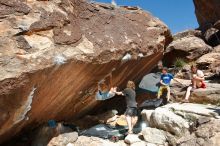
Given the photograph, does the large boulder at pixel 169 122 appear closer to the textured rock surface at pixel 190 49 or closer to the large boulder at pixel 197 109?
the large boulder at pixel 197 109

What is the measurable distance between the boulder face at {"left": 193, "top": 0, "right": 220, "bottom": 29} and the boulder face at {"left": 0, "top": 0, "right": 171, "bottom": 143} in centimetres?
1300

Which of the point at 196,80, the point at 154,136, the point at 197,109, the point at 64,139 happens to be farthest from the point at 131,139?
the point at 196,80

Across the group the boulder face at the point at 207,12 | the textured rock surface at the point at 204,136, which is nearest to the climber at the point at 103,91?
the textured rock surface at the point at 204,136

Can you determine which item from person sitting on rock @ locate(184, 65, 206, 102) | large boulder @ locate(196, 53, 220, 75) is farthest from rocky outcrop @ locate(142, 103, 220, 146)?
large boulder @ locate(196, 53, 220, 75)

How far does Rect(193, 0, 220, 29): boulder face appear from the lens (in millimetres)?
23266

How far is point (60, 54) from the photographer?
8.30 metres

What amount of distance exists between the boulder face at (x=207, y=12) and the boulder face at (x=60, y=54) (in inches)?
512

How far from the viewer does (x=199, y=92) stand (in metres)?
10.9

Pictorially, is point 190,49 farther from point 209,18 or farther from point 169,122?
point 169,122

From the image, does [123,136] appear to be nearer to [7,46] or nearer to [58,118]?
[58,118]

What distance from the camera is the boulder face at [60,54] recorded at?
303 inches

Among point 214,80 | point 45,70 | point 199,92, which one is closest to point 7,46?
point 45,70

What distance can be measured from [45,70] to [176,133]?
3.58 metres

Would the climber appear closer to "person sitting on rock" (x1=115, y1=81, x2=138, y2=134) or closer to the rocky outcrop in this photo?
"person sitting on rock" (x1=115, y1=81, x2=138, y2=134)
